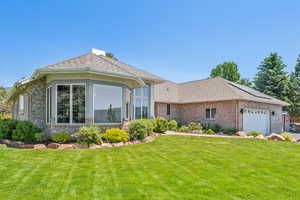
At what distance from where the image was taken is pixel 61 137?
31.5ft

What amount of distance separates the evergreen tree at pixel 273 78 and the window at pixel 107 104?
87.7ft

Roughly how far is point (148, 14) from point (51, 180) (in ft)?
44.1

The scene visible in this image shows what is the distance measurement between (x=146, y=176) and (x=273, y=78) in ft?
104

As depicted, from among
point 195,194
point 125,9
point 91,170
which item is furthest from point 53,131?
point 125,9

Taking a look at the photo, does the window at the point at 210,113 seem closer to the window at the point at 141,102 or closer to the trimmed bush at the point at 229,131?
the trimmed bush at the point at 229,131

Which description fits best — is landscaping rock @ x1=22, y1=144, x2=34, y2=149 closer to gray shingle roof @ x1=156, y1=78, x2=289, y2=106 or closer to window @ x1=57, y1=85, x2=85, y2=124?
window @ x1=57, y1=85, x2=85, y2=124

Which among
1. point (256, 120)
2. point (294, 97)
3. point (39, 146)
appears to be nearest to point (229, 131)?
point (256, 120)

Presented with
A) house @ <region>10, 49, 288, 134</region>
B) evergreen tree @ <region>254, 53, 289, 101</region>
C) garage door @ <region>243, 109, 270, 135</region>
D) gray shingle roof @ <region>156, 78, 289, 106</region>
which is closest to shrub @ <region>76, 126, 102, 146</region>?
house @ <region>10, 49, 288, 134</region>

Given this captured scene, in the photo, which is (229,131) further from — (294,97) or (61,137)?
(294,97)

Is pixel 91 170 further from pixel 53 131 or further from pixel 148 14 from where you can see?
pixel 148 14

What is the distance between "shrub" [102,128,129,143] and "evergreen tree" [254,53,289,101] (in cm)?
2740

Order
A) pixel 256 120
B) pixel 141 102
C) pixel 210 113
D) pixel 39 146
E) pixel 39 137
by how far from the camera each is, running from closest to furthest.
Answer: pixel 39 146, pixel 39 137, pixel 141 102, pixel 256 120, pixel 210 113

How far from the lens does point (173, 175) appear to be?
5.29 m

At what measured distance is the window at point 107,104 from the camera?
1062 centimetres
